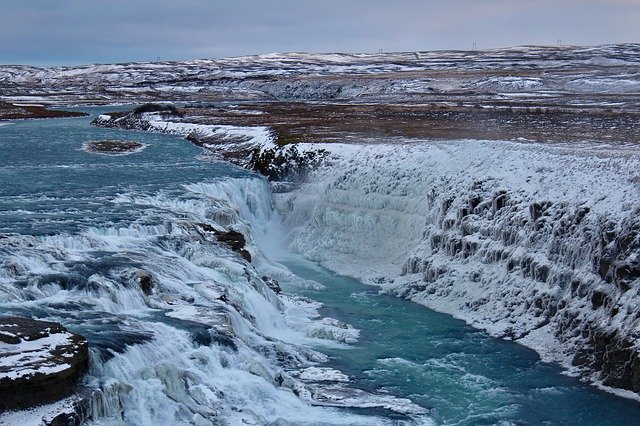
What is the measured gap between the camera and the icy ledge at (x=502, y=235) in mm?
20062

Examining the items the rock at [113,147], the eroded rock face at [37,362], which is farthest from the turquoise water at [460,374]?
the rock at [113,147]

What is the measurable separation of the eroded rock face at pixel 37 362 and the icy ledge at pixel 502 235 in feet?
38.9

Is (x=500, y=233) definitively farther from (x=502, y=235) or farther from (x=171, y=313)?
(x=171, y=313)

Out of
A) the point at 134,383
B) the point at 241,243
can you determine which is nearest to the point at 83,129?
the point at 241,243

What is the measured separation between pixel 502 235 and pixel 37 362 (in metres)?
16.2

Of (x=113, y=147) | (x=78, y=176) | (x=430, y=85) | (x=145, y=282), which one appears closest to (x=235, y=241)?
(x=145, y=282)

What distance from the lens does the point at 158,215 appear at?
88.6 ft

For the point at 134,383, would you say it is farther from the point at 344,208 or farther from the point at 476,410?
the point at 344,208

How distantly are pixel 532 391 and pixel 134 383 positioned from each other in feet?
29.3

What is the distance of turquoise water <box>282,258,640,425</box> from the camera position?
55.6 feet

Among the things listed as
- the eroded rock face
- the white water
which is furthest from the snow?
the white water

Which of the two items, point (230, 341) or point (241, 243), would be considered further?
point (241, 243)

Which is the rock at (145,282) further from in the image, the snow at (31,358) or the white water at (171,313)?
the snow at (31,358)

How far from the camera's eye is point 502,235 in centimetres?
2558
